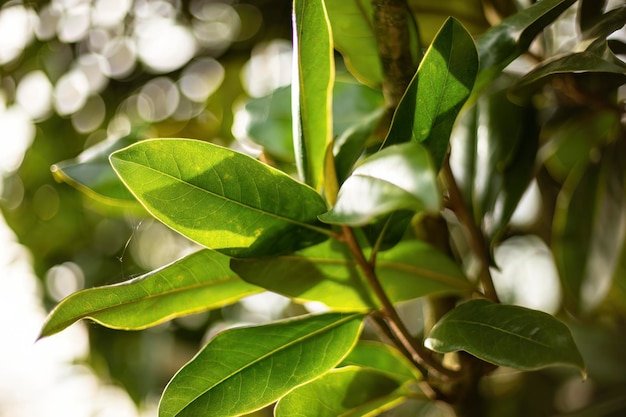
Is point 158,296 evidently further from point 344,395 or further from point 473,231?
point 473,231

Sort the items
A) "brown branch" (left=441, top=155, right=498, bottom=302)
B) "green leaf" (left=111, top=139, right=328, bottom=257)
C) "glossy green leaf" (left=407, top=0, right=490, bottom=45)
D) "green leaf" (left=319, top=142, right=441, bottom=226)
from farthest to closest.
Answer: "glossy green leaf" (left=407, top=0, right=490, bottom=45)
"brown branch" (left=441, top=155, right=498, bottom=302)
"green leaf" (left=111, top=139, right=328, bottom=257)
"green leaf" (left=319, top=142, right=441, bottom=226)

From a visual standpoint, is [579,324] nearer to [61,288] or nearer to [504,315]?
[504,315]

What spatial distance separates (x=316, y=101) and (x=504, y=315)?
0.17 meters

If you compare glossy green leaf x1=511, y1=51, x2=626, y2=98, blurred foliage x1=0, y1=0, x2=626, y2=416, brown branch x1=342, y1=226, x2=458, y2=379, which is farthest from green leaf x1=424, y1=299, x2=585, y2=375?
blurred foliage x1=0, y1=0, x2=626, y2=416

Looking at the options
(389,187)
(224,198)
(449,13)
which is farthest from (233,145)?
(389,187)

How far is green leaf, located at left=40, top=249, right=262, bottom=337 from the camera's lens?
1.24 ft

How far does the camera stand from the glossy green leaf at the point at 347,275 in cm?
41

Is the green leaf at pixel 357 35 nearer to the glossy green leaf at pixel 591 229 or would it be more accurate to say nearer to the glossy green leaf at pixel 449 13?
the glossy green leaf at pixel 449 13

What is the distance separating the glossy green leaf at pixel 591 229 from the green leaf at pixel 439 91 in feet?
1.28

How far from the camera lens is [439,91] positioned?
1.21 ft

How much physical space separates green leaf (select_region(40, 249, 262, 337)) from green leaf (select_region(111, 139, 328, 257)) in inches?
2.1

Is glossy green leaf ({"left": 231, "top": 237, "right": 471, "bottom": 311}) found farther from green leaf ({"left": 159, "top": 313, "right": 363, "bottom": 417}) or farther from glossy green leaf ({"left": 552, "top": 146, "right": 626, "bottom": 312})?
glossy green leaf ({"left": 552, "top": 146, "right": 626, "bottom": 312})

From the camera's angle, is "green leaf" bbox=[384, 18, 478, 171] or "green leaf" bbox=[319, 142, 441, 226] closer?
"green leaf" bbox=[319, 142, 441, 226]

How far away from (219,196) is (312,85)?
0.09 meters
